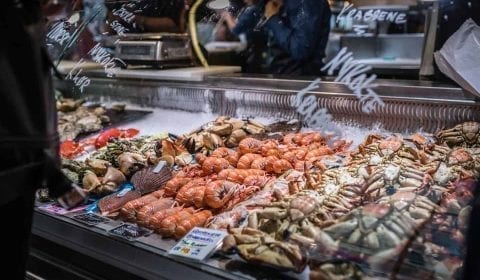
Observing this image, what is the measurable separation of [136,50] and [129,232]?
1.86 metres

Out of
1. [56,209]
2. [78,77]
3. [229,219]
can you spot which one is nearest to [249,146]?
[229,219]

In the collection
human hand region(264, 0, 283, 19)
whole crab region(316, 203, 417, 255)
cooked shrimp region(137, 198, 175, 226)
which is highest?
human hand region(264, 0, 283, 19)

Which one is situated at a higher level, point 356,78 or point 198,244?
point 356,78

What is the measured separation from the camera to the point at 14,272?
5.29ft

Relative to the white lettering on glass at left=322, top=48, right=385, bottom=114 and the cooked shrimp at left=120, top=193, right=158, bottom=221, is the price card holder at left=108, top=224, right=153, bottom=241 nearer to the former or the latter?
the cooked shrimp at left=120, top=193, right=158, bottom=221

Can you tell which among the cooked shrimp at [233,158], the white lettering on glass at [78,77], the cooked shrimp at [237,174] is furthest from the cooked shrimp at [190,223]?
the white lettering on glass at [78,77]

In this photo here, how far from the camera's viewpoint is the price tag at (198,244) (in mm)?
1684

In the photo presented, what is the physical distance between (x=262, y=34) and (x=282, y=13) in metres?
0.71

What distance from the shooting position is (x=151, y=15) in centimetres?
327

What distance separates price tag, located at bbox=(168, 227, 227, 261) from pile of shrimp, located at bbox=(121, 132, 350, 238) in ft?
0.25

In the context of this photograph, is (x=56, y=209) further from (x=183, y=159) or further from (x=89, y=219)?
(x=183, y=159)

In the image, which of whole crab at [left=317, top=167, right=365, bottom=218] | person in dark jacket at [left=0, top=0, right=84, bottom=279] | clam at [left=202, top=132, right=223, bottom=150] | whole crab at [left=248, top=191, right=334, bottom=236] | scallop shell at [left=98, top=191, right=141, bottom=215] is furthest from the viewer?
clam at [left=202, top=132, right=223, bottom=150]

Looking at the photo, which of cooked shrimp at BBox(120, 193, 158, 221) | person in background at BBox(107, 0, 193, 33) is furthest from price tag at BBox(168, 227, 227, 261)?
person in background at BBox(107, 0, 193, 33)

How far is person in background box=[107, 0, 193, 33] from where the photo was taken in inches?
122
